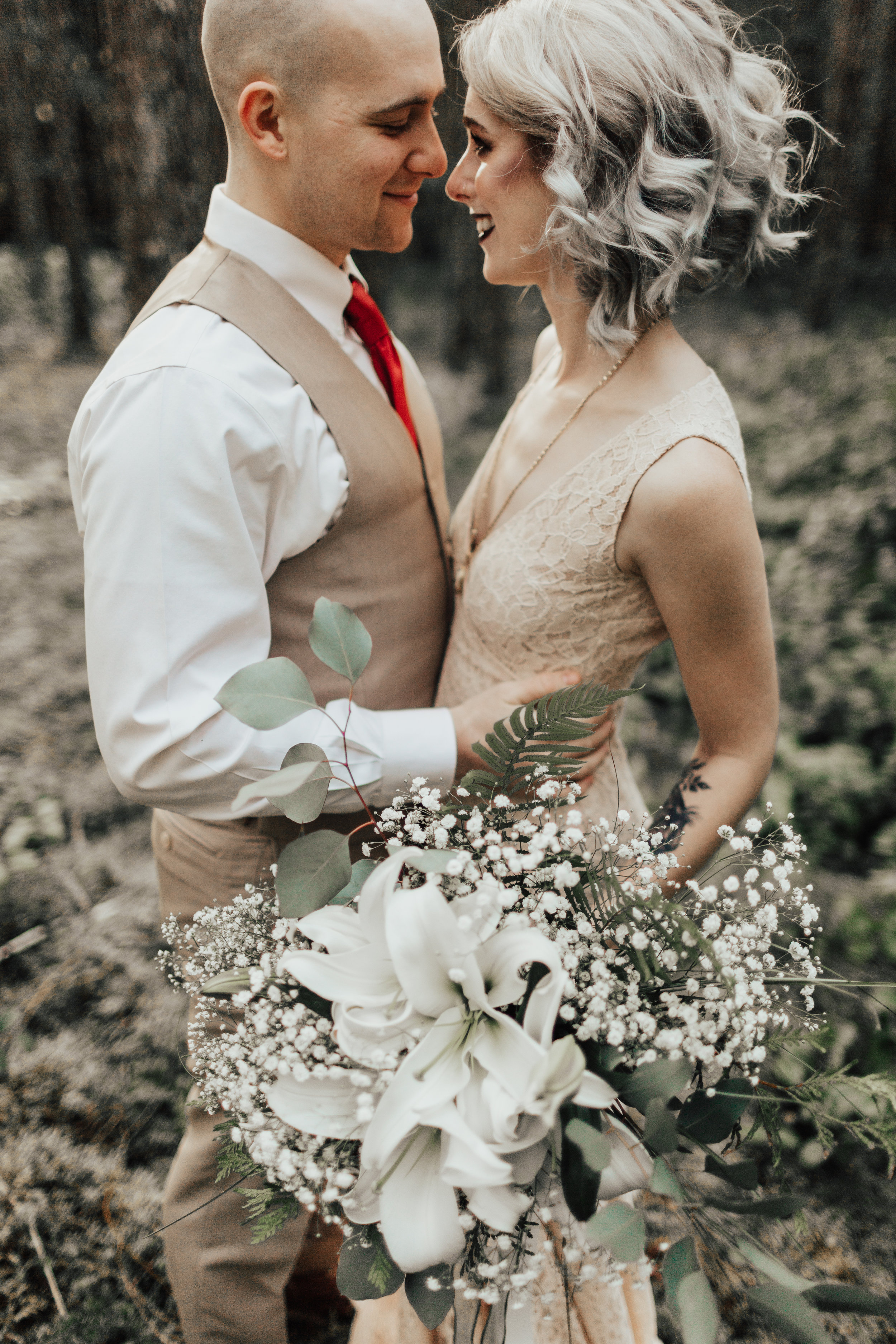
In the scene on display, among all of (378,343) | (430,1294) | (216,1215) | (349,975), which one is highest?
(378,343)

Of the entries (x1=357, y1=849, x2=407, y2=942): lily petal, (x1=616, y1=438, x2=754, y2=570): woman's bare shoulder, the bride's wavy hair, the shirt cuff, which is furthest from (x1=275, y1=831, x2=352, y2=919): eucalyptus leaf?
the bride's wavy hair

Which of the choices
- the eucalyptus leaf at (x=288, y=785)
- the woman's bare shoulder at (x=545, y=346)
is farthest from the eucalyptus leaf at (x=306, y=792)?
the woman's bare shoulder at (x=545, y=346)

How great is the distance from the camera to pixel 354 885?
3.17 feet

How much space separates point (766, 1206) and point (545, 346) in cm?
195

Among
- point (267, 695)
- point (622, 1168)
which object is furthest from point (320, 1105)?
point (267, 695)

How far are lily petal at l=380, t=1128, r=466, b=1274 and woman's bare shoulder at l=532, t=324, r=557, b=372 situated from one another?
1.81 m

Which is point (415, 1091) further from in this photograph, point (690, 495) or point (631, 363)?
point (631, 363)

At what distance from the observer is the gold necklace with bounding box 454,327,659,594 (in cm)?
169

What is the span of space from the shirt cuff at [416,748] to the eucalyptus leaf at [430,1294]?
2.66 ft

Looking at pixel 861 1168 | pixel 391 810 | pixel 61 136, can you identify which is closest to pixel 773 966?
pixel 391 810

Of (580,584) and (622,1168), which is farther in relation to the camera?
(580,584)

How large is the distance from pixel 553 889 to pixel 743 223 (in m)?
1.42

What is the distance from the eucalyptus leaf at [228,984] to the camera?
916mm

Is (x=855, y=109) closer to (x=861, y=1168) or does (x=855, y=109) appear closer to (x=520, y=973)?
(x=861, y=1168)
